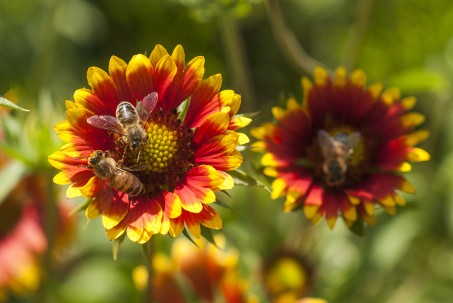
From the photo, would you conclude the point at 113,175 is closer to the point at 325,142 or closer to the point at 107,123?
the point at 107,123

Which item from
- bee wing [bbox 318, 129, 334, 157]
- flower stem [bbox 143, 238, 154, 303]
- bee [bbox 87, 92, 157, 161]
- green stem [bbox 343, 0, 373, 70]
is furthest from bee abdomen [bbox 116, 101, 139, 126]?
green stem [bbox 343, 0, 373, 70]

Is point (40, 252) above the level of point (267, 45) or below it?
below

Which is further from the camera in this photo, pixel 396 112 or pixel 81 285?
pixel 81 285

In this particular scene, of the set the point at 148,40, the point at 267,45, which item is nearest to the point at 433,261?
the point at 267,45

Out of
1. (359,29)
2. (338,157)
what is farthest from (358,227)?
(359,29)

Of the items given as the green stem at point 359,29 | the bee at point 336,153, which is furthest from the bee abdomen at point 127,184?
the green stem at point 359,29

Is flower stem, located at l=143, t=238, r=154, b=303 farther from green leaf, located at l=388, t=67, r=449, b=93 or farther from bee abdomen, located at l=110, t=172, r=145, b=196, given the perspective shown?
green leaf, located at l=388, t=67, r=449, b=93

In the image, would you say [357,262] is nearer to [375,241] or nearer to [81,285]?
[375,241]
